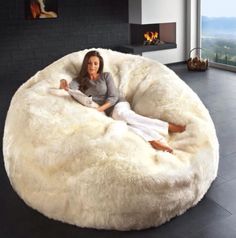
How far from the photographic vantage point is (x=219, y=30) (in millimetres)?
6250

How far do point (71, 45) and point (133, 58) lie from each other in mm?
2836

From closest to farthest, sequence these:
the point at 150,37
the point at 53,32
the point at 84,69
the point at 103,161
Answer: the point at 103,161 → the point at 84,69 → the point at 53,32 → the point at 150,37

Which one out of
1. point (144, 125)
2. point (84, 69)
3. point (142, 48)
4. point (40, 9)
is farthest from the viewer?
point (142, 48)

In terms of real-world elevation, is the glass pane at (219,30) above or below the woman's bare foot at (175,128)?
above

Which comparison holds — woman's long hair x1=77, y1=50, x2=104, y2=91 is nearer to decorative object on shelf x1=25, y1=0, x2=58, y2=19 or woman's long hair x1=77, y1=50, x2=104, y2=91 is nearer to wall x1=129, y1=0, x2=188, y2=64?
decorative object on shelf x1=25, y1=0, x2=58, y2=19

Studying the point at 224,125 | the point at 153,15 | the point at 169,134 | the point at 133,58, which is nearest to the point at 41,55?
the point at 153,15

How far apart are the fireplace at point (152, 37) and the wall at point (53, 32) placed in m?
0.30

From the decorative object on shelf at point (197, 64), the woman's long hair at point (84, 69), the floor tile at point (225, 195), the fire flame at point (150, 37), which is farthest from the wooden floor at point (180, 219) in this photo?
the fire flame at point (150, 37)

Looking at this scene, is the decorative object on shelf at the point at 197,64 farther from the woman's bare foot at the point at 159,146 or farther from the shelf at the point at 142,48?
the woman's bare foot at the point at 159,146

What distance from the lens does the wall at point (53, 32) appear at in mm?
5525

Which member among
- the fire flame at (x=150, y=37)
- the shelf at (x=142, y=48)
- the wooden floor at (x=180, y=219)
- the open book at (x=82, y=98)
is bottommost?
the wooden floor at (x=180, y=219)

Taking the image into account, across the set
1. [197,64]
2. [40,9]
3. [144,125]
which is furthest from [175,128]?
[40,9]

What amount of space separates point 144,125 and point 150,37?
4144 mm

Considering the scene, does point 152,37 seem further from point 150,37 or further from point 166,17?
point 166,17
